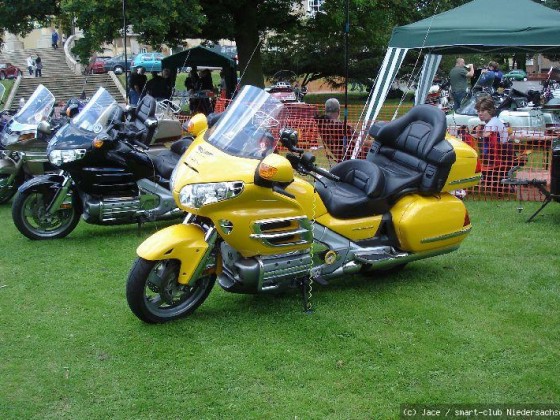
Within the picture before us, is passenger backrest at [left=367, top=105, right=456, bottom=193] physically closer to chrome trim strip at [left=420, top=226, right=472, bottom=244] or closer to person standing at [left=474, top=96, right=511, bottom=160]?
chrome trim strip at [left=420, top=226, right=472, bottom=244]

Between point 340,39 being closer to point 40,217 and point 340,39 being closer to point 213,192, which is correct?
point 40,217

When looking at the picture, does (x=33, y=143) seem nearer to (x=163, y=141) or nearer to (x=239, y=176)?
(x=163, y=141)

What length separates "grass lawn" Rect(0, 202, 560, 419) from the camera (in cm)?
371

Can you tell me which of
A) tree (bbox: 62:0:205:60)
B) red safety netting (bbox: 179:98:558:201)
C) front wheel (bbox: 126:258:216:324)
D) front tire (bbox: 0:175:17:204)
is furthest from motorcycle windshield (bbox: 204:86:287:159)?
tree (bbox: 62:0:205:60)

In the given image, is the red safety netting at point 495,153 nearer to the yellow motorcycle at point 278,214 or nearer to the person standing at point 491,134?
the person standing at point 491,134

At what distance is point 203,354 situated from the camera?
4.27 meters

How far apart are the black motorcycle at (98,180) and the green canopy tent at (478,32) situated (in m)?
4.08

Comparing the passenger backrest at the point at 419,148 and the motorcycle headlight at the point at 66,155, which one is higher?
the passenger backrest at the point at 419,148

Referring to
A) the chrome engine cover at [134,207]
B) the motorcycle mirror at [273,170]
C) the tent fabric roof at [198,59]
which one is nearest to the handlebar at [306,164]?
the motorcycle mirror at [273,170]

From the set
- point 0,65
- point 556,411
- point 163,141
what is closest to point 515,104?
point 163,141

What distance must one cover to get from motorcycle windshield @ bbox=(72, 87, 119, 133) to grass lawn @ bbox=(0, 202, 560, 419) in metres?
1.58

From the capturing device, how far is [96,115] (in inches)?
280

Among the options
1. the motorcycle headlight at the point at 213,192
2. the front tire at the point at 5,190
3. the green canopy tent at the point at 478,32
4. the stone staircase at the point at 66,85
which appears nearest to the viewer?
the motorcycle headlight at the point at 213,192

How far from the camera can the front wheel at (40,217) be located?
689 cm
